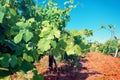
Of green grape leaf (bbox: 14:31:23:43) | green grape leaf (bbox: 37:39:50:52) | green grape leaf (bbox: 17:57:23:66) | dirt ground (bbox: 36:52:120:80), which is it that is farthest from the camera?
dirt ground (bbox: 36:52:120:80)

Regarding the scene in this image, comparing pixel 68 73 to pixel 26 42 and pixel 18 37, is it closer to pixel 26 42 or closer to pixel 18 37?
pixel 26 42

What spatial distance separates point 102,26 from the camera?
98.0ft

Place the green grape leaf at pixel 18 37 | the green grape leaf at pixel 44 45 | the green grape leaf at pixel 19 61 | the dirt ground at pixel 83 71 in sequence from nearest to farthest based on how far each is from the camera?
the green grape leaf at pixel 44 45 < the green grape leaf at pixel 18 37 < the green grape leaf at pixel 19 61 < the dirt ground at pixel 83 71

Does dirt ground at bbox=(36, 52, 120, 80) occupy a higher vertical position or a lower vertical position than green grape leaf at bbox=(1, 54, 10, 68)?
lower

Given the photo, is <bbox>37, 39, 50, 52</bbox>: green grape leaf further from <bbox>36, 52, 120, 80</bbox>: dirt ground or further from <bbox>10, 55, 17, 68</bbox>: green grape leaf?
<bbox>36, 52, 120, 80</bbox>: dirt ground

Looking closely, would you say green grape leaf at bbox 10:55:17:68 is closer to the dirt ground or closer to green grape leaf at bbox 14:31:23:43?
green grape leaf at bbox 14:31:23:43

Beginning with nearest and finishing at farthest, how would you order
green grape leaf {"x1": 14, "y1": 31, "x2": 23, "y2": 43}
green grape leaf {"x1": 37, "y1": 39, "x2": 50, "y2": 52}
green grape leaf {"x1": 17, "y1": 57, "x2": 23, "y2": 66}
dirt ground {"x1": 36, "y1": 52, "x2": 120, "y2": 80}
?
green grape leaf {"x1": 37, "y1": 39, "x2": 50, "y2": 52} < green grape leaf {"x1": 14, "y1": 31, "x2": 23, "y2": 43} < green grape leaf {"x1": 17, "y1": 57, "x2": 23, "y2": 66} < dirt ground {"x1": 36, "y1": 52, "x2": 120, "y2": 80}

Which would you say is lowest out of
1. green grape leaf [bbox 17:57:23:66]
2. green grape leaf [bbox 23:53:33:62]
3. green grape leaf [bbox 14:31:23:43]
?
green grape leaf [bbox 17:57:23:66]

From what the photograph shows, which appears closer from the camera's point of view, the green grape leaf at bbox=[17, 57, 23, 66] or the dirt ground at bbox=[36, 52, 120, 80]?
the green grape leaf at bbox=[17, 57, 23, 66]

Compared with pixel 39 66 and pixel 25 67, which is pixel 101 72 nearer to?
pixel 39 66

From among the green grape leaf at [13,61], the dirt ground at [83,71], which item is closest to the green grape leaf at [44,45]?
the green grape leaf at [13,61]

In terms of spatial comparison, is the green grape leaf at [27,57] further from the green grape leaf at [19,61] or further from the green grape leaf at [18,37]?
the green grape leaf at [18,37]

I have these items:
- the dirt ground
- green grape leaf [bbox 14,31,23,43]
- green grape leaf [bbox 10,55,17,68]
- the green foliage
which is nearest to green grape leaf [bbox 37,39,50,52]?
the green foliage

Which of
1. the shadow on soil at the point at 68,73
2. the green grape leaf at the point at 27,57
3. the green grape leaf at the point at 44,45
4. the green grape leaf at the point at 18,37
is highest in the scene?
the green grape leaf at the point at 18,37
